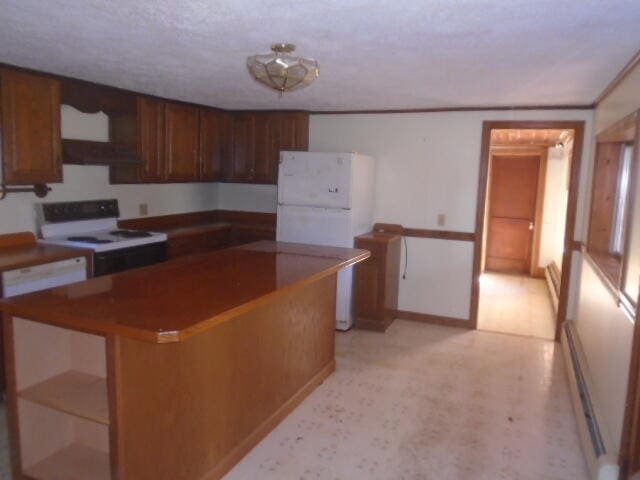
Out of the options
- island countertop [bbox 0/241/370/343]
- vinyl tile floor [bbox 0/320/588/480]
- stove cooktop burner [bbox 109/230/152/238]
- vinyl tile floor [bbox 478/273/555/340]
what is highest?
stove cooktop burner [bbox 109/230/152/238]

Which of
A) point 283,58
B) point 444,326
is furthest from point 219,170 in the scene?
point 283,58

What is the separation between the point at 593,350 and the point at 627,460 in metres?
1.19

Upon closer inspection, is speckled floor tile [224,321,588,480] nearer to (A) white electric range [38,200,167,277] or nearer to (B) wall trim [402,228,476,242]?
(B) wall trim [402,228,476,242]

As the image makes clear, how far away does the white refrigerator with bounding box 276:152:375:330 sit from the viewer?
4.50 m

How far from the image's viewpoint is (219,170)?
5453 mm

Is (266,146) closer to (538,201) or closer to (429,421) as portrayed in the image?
(429,421)

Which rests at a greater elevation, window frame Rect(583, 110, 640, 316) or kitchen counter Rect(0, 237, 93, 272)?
window frame Rect(583, 110, 640, 316)

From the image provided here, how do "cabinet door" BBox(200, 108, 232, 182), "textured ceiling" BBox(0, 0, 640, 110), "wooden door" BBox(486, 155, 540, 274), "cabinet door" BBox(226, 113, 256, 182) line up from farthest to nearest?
"wooden door" BBox(486, 155, 540, 274) < "cabinet door" BBox(226, 113, 256, 182) < "cabinet door" BBox(200, 108, 232, 182) < "textured ceiling" BBox(0, 0, 640, 110)

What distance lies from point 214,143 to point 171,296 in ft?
11.1

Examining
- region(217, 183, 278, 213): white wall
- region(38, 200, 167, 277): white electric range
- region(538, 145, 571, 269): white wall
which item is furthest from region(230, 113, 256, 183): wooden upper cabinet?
region(538, 145, 571, 269): white wall

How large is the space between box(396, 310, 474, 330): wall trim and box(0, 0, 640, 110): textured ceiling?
2.14 m

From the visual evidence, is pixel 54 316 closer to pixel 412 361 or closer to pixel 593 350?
pixel 412 361

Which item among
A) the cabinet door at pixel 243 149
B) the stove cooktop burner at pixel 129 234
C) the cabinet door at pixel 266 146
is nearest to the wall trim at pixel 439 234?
the cabinet door at pixel 266 146

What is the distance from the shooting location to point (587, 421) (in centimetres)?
288
